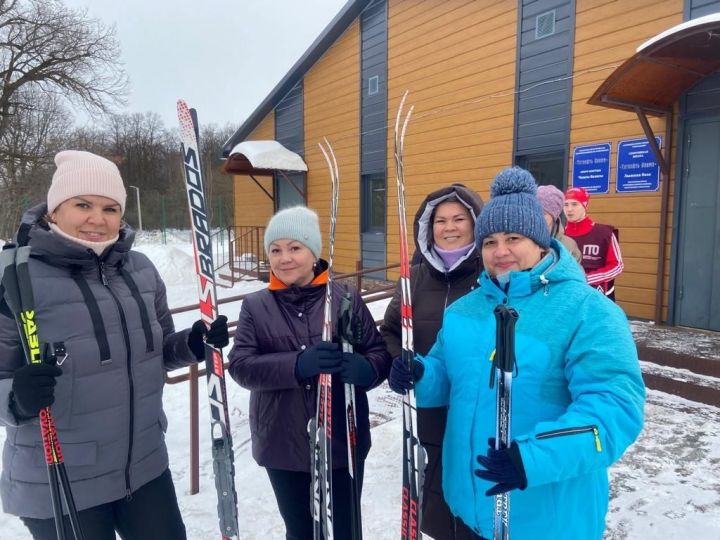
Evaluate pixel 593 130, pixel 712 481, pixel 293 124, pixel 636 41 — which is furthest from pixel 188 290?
pixel 712 481

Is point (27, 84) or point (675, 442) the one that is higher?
point (27, 84)

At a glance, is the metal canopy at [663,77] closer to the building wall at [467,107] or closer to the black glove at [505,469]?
the building wall at [467,107]

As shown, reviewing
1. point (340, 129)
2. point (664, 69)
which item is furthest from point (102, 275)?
point (340, 129)

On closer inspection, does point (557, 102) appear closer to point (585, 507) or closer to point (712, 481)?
point (712, 481)

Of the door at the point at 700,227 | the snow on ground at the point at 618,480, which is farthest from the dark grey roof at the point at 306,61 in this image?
the snow on ground at the point at 618,480

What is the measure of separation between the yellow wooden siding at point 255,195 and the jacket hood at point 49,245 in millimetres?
12054

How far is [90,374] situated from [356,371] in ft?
2.92

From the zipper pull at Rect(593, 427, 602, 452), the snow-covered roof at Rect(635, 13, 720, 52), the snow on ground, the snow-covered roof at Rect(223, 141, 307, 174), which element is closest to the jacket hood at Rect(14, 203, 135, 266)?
the zipper pull at Rect(593, 427, 602, 452)

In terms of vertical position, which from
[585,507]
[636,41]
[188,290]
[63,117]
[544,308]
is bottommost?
[188,290]

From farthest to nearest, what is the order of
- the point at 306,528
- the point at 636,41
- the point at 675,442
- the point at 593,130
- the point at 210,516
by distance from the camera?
the point at 593,130
the point at 636,41
the point at 675,442
the point at 210,516
the point at 306,528

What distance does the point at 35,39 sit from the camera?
14352mm

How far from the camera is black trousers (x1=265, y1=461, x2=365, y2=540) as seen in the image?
1874mm

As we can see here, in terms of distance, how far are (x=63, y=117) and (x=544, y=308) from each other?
2055 centimetres

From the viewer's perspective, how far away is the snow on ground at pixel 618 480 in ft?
8.29
